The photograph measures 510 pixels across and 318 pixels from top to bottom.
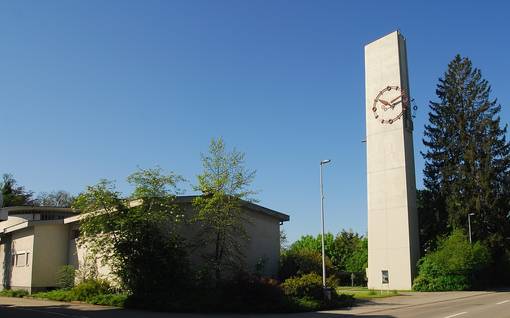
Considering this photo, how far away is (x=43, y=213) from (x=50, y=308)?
23199 mm

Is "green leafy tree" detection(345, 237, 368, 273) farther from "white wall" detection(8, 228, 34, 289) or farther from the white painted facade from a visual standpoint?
"white wall" detection(8, 228, 34, 289)

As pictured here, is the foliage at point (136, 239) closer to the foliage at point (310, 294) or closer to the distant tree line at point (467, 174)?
the foliage at point (310, 294)

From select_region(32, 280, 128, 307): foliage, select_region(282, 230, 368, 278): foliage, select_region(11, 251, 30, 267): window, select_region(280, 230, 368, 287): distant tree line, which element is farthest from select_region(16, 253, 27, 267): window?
select_region(282, 230, 368, 278): foliage

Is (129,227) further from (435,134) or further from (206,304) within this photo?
(435,134)

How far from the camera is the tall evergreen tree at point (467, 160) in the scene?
5078 centimetres

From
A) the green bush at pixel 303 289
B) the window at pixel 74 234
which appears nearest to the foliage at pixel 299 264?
the green bush at pixel 303 289

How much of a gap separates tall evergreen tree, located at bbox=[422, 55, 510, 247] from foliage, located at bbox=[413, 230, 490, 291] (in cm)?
807

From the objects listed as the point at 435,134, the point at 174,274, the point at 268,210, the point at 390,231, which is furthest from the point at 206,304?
the point at 435,134

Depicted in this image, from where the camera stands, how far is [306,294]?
2548 centimetres

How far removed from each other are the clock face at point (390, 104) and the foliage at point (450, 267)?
38.9 feet

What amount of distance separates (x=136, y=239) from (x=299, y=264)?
39.1 ft

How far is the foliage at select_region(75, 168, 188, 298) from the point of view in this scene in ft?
84.5

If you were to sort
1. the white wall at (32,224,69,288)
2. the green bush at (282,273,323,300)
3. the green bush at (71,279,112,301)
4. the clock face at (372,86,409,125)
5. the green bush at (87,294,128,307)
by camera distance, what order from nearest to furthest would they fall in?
the green bush at (87,294,128,307)
the green bush at (282,273,323,300)
the green bush at (71,279,112,301)
the white wall at (32,224,69,288)
the clock face at (372,86,409,125)

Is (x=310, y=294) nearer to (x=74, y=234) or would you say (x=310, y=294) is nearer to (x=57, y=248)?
(x=74, y=234)
